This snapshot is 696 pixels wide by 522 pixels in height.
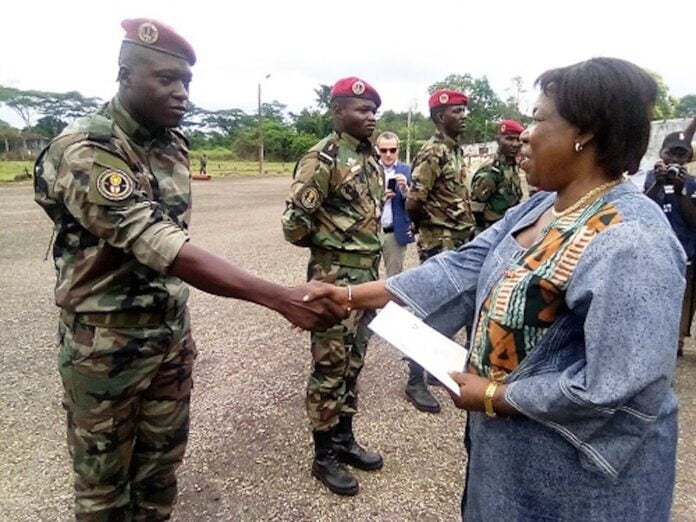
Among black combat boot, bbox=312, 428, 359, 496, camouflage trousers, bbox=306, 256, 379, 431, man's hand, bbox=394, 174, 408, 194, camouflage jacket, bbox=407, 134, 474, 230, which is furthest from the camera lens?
man's hand, bbox=394, 174, 408, 194

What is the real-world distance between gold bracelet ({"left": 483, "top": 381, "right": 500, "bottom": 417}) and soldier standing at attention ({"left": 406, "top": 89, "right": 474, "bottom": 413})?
299cm

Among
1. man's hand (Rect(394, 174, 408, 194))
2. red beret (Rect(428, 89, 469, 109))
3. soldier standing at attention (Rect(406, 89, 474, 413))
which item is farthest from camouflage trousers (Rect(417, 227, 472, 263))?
red beret (Rect(428, 89, 469, 109))

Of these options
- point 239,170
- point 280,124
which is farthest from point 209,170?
point 280,124

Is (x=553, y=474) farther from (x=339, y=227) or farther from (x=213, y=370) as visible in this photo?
(x=213, y=370)

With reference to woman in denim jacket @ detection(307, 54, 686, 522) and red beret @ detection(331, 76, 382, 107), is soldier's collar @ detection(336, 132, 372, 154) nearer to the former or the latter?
red beret @ detection(331, 76, 382, 107)

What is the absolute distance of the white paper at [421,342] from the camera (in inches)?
57.3

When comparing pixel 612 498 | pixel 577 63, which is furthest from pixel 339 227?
pixel 612 498

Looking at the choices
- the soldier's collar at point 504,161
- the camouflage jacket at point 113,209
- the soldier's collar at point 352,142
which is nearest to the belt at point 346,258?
the soldier's collar at point 352,142

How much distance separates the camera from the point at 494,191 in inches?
190

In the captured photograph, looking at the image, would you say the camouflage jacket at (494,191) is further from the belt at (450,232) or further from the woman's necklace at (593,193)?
the woman's necklace at (593,193)

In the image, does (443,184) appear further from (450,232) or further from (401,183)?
(401,183)

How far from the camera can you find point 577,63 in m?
1.31

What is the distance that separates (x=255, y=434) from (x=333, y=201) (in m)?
1.55

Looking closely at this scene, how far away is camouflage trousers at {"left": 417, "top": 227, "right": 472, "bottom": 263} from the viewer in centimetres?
431
